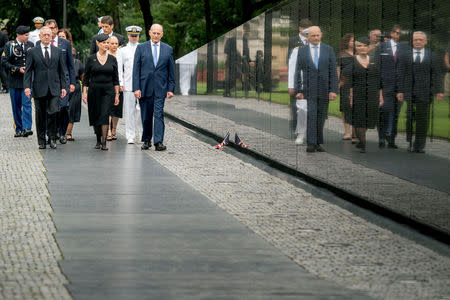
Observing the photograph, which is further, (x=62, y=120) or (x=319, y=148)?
(x=62, y=120)

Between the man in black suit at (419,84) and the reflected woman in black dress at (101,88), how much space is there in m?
7.92

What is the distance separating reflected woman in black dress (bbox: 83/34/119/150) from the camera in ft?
54.1

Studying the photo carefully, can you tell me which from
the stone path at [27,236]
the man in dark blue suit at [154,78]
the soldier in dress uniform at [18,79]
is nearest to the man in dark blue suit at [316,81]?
the stone path at [27,236]

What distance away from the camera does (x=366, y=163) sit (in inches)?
406

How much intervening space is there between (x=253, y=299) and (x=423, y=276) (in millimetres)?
1381

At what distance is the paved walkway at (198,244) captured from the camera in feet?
21.3

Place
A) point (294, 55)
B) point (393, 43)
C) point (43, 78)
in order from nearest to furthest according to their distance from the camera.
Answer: point (393, 43)
point (294, 55)
point (43, 78)

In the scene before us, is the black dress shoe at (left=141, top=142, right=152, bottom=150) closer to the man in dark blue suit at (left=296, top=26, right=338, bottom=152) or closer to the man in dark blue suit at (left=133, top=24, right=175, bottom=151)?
the man in dark blue suit at (left=133, top=24, right=175, bottom=151)

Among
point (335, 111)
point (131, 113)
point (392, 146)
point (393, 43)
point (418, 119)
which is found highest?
point (393, 43)

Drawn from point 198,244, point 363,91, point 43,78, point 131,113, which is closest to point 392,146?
point 363,91

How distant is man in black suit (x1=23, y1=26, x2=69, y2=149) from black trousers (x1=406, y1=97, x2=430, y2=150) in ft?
27.3

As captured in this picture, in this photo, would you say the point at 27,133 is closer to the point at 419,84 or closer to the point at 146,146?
the point at 146,146

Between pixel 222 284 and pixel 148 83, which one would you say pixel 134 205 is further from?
pixel 148 83

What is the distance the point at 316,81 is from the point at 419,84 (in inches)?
146
